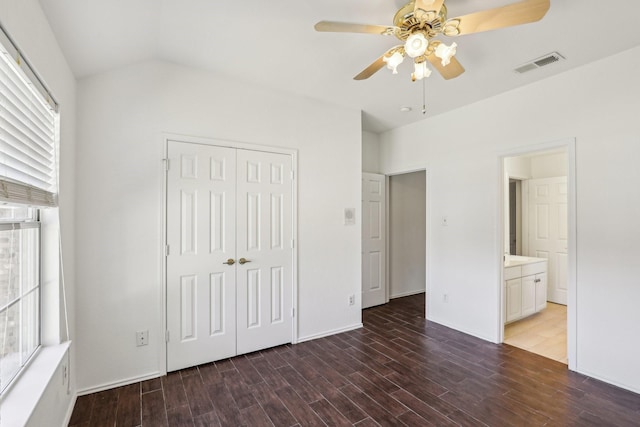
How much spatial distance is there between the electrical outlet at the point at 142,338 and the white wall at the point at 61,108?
1.41ft

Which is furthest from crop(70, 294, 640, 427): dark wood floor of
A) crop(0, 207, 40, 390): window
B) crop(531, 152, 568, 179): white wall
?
crop(531, 152, 568, 179): white wall

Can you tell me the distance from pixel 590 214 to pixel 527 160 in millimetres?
2957

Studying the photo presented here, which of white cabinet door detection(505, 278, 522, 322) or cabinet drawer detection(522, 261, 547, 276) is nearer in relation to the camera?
white cabinet door detection(505, 278, 522, 322)

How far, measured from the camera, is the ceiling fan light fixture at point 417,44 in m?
1.79

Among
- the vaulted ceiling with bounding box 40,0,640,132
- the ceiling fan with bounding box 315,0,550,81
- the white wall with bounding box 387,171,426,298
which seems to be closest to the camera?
the ceiling fan with bounding box 315,0,550,81

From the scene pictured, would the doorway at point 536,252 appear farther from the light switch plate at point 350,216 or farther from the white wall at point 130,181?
the white wall at point 130,181

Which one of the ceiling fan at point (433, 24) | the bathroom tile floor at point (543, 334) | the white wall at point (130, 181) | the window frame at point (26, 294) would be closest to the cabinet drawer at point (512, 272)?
the bathroom tile floor at point (543, 334)

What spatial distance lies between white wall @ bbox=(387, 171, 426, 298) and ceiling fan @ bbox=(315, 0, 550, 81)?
3205mm

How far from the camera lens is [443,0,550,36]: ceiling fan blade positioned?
150 centimetres

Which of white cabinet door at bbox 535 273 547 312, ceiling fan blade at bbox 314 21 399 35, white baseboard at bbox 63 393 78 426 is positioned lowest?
white baseboard at bbox 63 393 78 426

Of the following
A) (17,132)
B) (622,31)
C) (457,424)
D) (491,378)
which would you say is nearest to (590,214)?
(622,31)

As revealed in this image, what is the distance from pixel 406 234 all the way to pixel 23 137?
4.87 m

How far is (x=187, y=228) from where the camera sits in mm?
2803

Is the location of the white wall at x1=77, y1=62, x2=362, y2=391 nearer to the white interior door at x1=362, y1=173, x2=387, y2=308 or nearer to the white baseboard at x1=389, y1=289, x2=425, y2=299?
the white interior door at x1=362, y1=173, x2=387, y2=308
